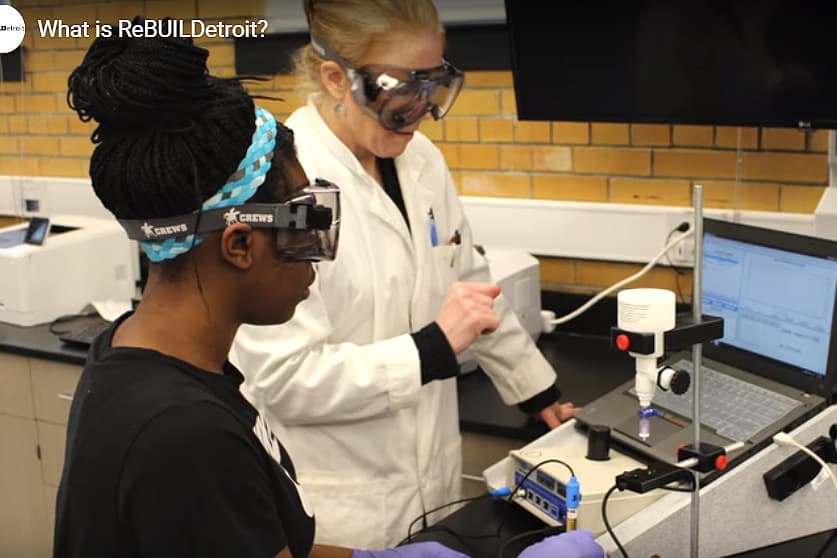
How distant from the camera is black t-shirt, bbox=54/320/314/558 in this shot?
3.08 feet

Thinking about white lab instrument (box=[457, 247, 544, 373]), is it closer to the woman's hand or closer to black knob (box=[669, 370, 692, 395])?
the woman's hand

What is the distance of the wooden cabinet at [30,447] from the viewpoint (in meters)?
2.68

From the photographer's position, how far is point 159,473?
36.8 inches

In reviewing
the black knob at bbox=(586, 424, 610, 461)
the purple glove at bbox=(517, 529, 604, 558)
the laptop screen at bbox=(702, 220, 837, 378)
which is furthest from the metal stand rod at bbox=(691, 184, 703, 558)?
the laptop screen at bbox=(702, 220, 837, 378)

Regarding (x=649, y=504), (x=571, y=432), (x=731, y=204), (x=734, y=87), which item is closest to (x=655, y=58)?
(x=734, y=87)

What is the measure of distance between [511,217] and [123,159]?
1790 mm

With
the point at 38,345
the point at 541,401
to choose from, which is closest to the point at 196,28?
the point at 38,345

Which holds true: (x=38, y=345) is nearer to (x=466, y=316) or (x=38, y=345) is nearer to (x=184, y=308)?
(x=466, y=316)

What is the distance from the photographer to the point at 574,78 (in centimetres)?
240

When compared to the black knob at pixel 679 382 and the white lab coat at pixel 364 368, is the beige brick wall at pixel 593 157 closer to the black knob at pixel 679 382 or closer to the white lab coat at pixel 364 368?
the white lab coat at pixel 364 368

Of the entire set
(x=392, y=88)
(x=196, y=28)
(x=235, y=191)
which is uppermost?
(x=196, y=28)

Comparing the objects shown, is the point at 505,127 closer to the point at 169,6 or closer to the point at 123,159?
the point at 169,6

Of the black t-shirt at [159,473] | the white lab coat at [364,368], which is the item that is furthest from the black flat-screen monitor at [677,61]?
the black t-shirt at [159,473]

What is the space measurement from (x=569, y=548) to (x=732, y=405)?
500mm
